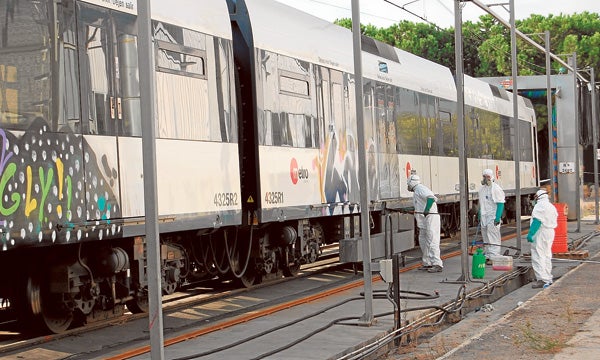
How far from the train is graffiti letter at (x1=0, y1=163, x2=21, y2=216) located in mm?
18

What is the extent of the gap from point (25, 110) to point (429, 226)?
33.8 feet

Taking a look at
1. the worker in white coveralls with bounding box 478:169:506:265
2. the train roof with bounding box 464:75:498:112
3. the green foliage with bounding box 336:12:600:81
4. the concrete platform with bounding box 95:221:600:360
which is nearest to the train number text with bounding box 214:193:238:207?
the concrete platform with bounding box 95:221:600:360

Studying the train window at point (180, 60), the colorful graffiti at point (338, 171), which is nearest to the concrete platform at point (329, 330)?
the colorful graffiti at point (338, 171)

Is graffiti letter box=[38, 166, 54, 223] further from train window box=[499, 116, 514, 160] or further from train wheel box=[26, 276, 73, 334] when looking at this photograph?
train window box=[499, 116, 514, 160]

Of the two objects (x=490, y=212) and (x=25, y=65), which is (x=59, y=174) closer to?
(x=25, y=65)

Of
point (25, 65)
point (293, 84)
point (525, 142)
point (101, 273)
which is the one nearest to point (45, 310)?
point (101, 273)

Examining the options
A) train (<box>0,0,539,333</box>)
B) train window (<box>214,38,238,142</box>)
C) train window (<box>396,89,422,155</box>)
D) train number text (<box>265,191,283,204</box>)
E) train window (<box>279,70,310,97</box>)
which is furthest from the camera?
train window (<box>396,89,422,155</box>)

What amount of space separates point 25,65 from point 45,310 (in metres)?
3.02

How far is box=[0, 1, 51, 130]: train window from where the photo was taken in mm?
10453

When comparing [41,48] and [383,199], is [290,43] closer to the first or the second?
[383,199]

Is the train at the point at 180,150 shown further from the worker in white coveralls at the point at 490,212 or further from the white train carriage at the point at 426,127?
the worker in white coveralls at the point at 490,212

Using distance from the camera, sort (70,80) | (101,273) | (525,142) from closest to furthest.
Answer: (70,80), (101,273), (525,142)

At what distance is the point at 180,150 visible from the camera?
1346 cm

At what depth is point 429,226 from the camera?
19609 millimetres
